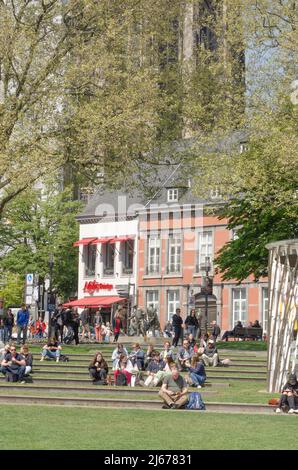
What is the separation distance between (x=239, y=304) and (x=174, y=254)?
7.11 meters

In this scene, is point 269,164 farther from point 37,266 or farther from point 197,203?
point 37,266

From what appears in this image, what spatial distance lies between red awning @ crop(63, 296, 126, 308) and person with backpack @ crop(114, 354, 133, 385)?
5101cm

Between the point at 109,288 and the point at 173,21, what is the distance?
43.1 meters

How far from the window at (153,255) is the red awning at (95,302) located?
3151 mm

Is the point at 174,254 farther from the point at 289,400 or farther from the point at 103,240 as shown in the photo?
the point at 289,400

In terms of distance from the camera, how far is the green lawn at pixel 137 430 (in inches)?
821

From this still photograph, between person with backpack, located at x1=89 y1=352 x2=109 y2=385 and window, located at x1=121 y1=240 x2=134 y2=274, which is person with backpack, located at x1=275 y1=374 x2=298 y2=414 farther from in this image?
window, located at x1=121 y1=240 x2=134 y2=274

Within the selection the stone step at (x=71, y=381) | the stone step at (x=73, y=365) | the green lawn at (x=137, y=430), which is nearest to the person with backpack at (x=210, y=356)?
the stone step at (x=73, y=365)

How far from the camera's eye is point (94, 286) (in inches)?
3573

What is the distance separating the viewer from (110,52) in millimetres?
45594

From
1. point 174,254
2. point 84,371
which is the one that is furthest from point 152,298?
point 84,371

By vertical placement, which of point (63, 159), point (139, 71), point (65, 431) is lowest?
point (65, 431)

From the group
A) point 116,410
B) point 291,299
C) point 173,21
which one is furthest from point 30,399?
point 173,21

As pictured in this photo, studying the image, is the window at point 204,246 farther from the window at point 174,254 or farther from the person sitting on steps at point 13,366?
the person sitting on steps at point 13,366
